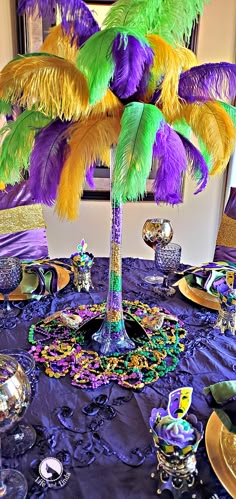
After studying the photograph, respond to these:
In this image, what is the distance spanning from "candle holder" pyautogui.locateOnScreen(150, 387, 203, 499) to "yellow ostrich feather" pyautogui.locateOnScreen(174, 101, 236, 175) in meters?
0.64

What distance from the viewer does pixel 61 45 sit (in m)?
1.00

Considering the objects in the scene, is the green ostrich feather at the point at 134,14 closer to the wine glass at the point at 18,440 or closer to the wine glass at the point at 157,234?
the wine glass at the point at 157,234

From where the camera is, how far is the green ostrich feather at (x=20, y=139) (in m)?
0.93

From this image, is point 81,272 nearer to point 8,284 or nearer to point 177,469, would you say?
point 8,284

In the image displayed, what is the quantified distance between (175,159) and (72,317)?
0.55 metres

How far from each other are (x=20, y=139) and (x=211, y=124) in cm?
45

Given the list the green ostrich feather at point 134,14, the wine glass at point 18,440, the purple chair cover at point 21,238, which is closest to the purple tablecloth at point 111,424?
the wine glass at point 18,440

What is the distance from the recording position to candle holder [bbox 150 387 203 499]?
24.1 inches

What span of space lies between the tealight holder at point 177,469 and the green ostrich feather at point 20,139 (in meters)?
0.67

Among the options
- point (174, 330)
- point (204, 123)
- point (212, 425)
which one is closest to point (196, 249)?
point (174, 330)

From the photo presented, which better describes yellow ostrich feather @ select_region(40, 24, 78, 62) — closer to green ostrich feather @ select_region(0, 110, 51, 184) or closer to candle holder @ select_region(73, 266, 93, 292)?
green ostrich feather @ select_region(0, 110, 51, 184)

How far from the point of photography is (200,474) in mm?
648

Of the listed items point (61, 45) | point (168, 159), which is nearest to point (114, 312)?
point (168, 159)

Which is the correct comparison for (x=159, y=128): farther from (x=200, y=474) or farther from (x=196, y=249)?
(x=196, y=249)
